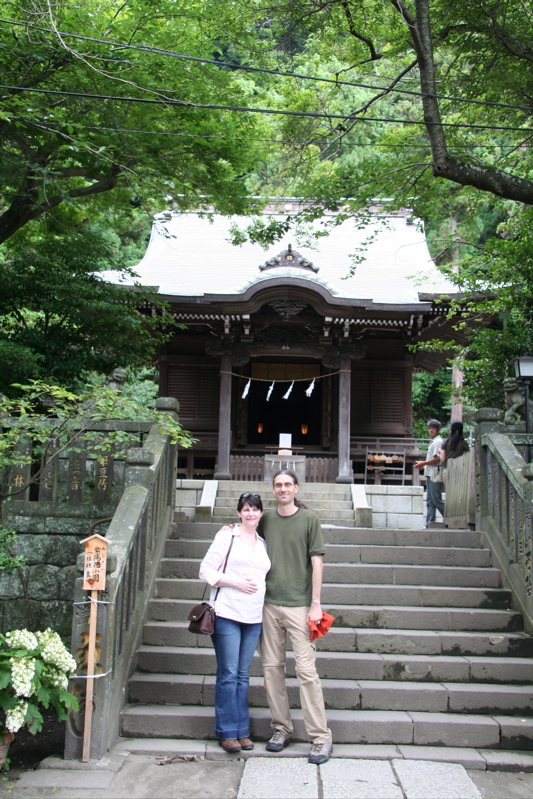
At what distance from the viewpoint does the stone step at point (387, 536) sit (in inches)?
280

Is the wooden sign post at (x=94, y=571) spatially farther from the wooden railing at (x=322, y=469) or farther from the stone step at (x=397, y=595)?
the wooden railing at (x=322, y=469)

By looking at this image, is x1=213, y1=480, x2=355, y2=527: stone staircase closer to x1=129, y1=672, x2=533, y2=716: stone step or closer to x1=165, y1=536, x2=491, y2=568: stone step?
x1=165, y1=536, x2=491, y2=568: stone step

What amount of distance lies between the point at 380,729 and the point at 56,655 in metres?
2.35

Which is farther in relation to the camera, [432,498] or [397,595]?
[432,498]

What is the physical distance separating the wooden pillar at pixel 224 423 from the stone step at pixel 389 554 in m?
6.05

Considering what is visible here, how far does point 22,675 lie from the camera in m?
4.21

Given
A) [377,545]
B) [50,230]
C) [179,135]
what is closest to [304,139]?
[179,135]

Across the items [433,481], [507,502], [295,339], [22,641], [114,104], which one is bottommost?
[22,641]

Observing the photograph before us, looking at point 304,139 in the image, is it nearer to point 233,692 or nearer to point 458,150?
point 458,150

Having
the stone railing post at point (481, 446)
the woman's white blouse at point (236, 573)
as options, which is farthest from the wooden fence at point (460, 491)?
the woman's white blouse at point (236, 573)

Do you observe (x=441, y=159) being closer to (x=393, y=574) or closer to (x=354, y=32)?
(x=354, y=32)

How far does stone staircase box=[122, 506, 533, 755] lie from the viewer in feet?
15.6

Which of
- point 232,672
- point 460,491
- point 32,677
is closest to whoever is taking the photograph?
point 32,677

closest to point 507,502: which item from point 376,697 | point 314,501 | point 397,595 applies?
point 397,595
